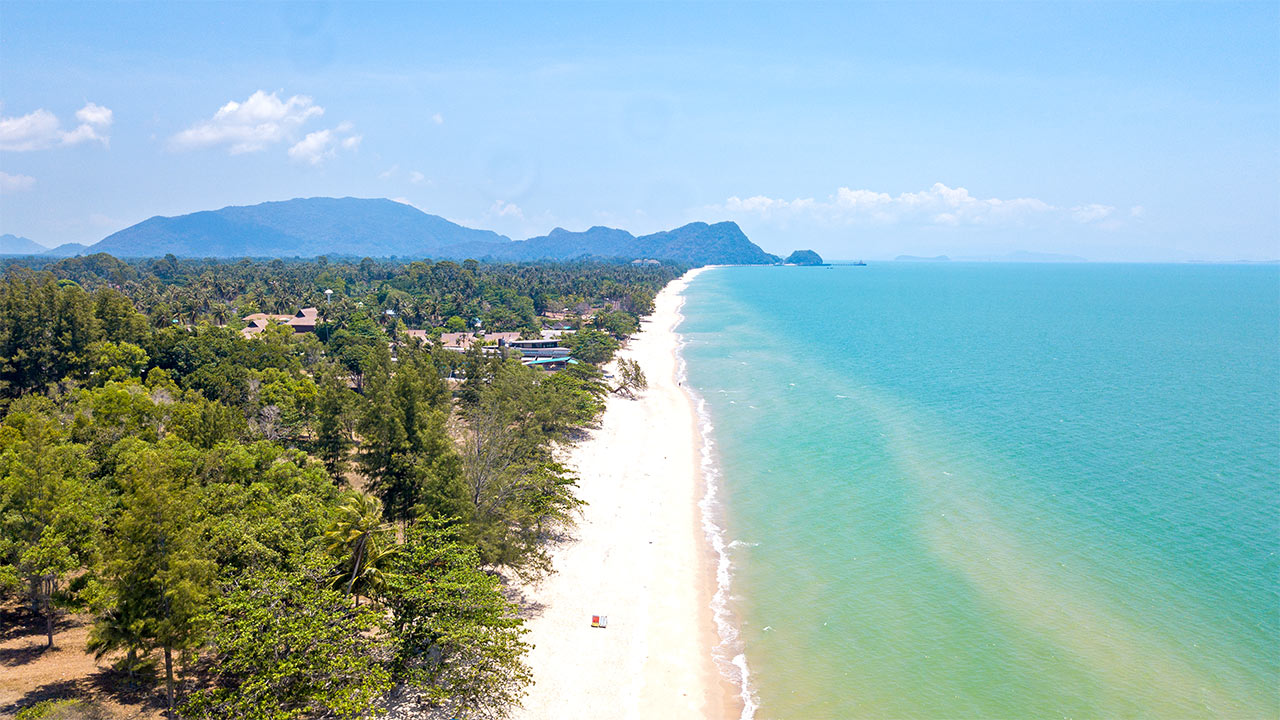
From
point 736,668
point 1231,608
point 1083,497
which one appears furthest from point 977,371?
point 736,668

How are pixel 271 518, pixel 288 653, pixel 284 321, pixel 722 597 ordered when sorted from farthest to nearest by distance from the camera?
pixel 284 321, pixel 722 597, pixel 271 518, pixel 288 653

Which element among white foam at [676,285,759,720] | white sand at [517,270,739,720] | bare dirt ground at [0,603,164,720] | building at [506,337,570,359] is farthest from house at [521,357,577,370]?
bare dirt ground at [0,603,164,720]

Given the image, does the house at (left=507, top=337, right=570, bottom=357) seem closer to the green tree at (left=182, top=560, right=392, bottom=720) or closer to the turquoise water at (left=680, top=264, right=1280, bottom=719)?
the turquoise water at (left=680, top=264, right=1280, bottom=719)

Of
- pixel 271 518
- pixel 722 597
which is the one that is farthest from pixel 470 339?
pixel 271 518

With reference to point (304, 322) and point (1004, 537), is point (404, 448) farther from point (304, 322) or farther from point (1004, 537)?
point (304, 322)

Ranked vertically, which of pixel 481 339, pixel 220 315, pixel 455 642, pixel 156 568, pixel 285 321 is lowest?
pixel 455 642

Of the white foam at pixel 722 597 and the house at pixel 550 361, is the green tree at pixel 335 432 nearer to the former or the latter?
the white foam at pixel 722 597
